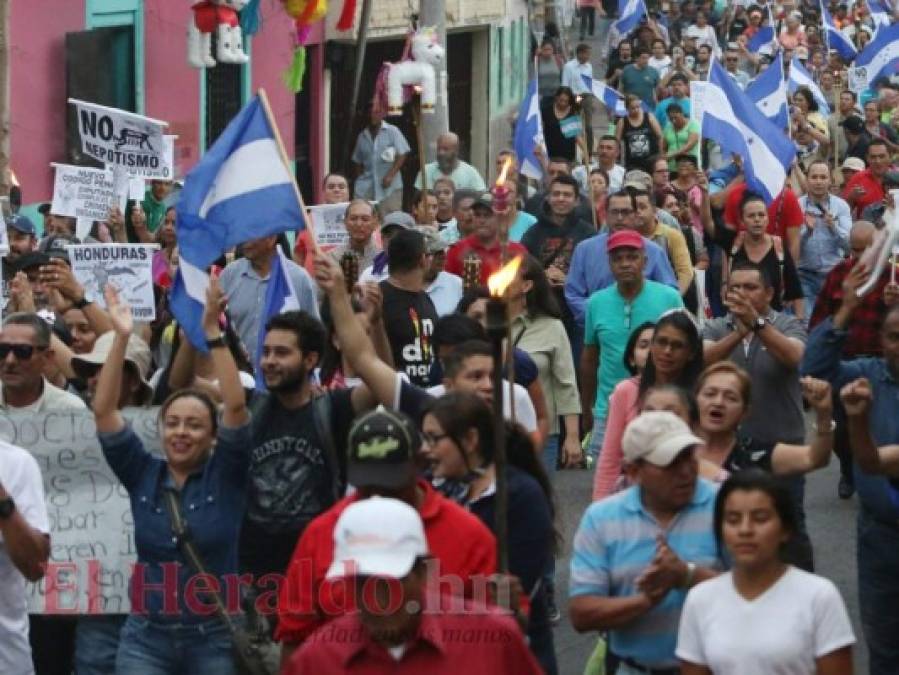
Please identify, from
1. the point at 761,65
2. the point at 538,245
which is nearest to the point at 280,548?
the point at 538,245

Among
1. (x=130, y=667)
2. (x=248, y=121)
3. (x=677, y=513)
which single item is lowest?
(x=130, y=667)

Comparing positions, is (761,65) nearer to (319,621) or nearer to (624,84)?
(624,84)

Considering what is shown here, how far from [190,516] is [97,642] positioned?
1.01m

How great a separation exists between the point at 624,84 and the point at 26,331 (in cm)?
2262

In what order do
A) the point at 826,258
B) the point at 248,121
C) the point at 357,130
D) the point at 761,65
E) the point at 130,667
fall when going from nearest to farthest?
the point at 130,667
the point at 248,121
the point at 826,258
the point at 357,130
the point at 761,65

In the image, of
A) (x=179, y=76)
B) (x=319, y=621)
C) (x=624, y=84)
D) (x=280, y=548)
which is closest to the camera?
(x=319, y=621)

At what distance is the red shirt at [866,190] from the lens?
2059cm

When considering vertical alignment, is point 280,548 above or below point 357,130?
below

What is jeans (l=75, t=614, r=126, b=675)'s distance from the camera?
28.9 feet

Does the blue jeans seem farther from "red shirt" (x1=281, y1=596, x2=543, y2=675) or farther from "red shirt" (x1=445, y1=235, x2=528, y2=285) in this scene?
"red shirt" (x1=445, y1=235, x2=528, y2=285)

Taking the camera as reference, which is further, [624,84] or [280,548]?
[624,84]

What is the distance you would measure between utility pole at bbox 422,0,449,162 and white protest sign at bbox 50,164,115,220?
8.64m

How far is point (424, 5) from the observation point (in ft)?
77.1

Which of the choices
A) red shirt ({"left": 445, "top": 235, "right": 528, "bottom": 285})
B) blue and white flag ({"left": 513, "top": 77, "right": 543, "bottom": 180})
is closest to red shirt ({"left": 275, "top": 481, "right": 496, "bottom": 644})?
red shirt ({"left": 445, "top": 235, "right": 528, "bottom": 285})
